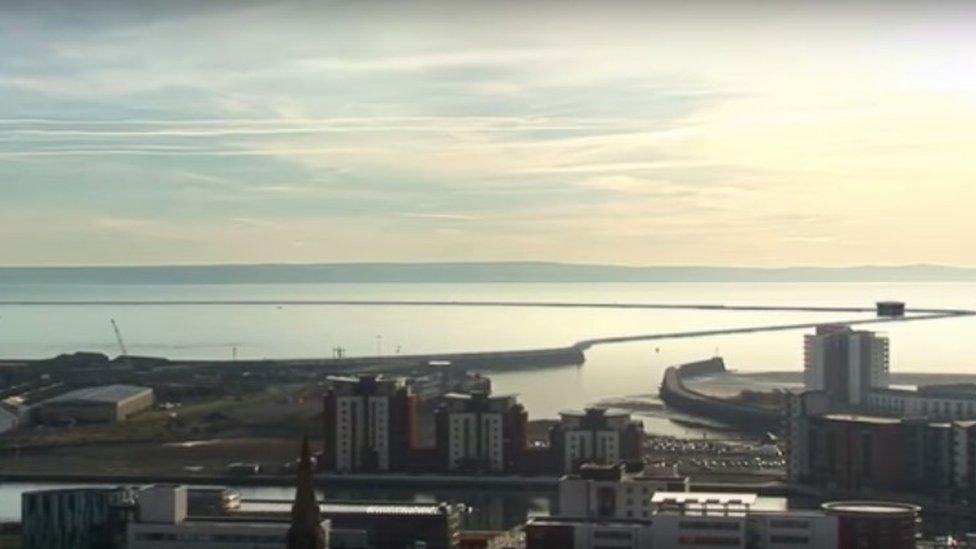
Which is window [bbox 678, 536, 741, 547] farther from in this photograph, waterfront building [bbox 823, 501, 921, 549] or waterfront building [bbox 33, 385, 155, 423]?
waterfront building [bbox 33, 385, 155, 423]

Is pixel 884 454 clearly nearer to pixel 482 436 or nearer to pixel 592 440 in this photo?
pixel 592 440

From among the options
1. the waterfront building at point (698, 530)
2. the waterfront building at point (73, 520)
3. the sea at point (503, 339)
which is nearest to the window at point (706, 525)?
the waterfront building at point (698, 530)

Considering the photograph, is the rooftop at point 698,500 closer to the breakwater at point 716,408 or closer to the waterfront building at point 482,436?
the waterfront building at point 482,436

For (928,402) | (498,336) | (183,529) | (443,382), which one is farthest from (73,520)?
(498,336)

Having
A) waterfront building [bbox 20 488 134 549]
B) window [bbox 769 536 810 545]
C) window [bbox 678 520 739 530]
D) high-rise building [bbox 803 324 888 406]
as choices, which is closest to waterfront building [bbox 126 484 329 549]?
waterfront building [bbox 20 488 134 549]

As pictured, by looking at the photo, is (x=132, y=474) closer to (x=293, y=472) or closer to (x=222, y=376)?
(x=293, y=472)
